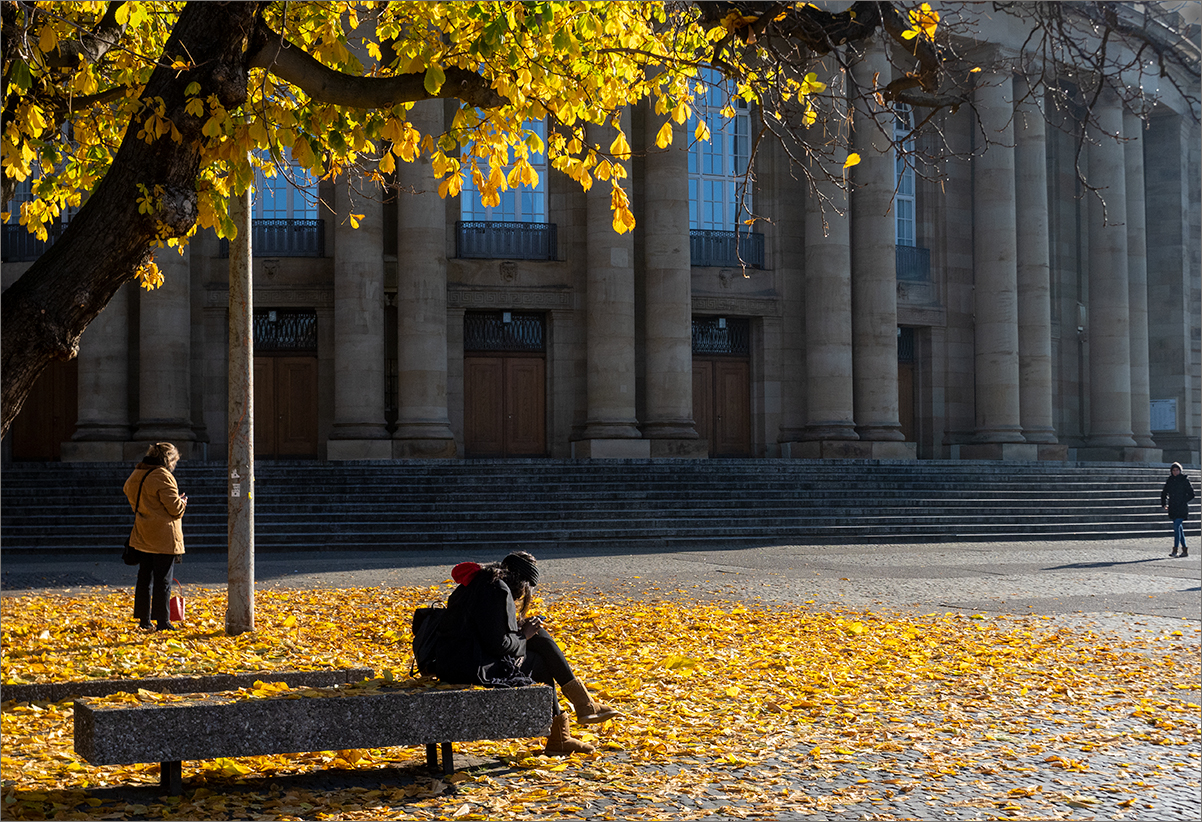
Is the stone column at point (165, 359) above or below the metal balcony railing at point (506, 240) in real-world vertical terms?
below

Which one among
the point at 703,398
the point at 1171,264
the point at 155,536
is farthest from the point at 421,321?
the point at 1171,264

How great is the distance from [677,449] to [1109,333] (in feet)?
57.2

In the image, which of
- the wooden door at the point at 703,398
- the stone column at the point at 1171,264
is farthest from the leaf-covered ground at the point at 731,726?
the stone column at the point at 1171,264

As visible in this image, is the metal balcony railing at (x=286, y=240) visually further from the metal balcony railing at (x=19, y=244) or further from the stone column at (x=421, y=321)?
the metal balcony railing at (x=19, y=244)

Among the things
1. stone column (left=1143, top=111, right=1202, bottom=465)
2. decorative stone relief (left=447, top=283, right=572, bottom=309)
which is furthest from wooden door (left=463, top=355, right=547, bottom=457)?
stone column (left=1143, top=111, right=1202, bottom=465)

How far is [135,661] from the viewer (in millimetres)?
8273

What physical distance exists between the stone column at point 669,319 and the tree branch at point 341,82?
23.6 metres

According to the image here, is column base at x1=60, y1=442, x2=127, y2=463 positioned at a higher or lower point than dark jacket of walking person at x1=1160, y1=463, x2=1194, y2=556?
higher

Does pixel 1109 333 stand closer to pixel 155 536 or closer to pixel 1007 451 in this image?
pixel 1007 451

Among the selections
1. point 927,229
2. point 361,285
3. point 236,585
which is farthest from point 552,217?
point 236,585

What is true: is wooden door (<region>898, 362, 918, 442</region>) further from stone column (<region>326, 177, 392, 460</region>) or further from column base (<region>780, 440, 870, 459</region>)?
stone column (<region>326, 177, 392, 460</region>)

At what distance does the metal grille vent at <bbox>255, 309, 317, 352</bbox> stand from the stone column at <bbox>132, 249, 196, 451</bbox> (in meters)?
2.85

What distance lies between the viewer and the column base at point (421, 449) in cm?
2947

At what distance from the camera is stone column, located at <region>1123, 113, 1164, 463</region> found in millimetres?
40875
